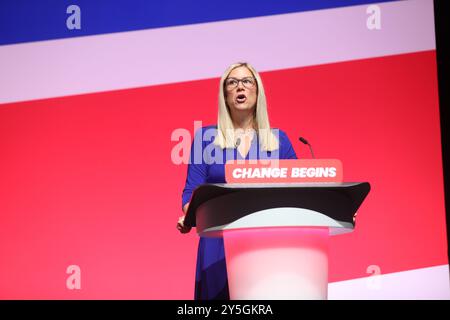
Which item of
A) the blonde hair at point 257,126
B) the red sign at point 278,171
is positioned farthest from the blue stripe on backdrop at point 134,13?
the red sign at point 278,171

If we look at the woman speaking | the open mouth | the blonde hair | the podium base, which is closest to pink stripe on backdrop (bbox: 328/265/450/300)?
the woman speaking

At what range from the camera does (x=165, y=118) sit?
3.67 meters

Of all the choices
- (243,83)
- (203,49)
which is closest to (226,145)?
(243,83)

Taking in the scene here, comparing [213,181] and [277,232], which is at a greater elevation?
[213,181]

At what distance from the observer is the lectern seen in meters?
1.76

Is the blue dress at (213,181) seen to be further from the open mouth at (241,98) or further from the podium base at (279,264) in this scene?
the podium base at (279,264)

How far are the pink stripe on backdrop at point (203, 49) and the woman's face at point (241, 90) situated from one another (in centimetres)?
106

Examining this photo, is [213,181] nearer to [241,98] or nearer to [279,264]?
[241,98]

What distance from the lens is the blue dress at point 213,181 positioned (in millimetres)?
2484

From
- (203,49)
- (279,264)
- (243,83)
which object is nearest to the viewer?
(279,264)

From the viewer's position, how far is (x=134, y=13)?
148 inches

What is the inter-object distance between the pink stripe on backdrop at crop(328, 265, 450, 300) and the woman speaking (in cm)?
127

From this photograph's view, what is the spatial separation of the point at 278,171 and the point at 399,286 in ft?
6.83
